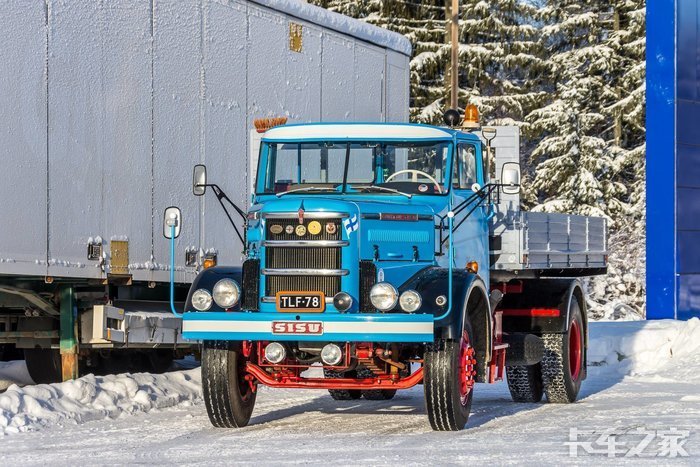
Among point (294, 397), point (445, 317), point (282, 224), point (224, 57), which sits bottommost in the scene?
point (294, 397)

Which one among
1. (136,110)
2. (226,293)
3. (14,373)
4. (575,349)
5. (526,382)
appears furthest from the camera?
(14,373)

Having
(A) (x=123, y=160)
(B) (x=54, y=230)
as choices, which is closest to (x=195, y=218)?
(A) (x=123, y=160)

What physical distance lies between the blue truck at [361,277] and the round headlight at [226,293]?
0.01 m

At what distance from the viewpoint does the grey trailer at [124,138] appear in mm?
13055

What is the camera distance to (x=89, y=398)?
43.0 ft

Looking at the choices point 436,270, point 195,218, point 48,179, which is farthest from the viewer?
point 195,218

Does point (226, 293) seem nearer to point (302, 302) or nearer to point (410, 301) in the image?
point (302, 302)

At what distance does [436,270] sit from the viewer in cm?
1173

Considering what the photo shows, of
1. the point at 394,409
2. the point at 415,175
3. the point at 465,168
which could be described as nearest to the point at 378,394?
the point at 394,409

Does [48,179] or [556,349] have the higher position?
[48,179]

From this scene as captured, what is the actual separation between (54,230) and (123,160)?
142cm

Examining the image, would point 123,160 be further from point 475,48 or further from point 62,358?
point 475,48

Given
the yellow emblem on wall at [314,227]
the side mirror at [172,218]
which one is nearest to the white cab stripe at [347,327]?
the yellow emblem on wall at [314,227]

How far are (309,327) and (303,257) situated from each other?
2.05 ft
